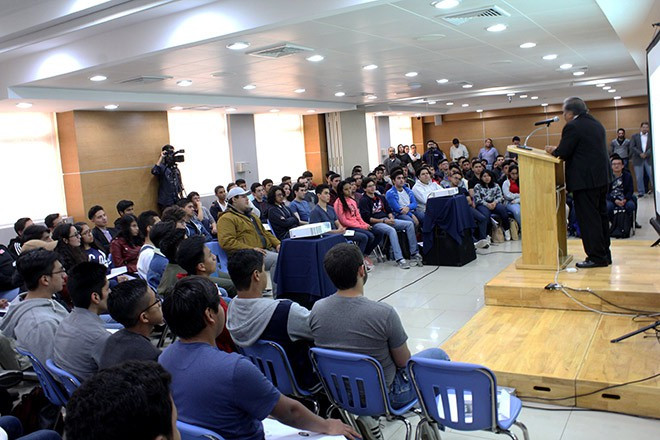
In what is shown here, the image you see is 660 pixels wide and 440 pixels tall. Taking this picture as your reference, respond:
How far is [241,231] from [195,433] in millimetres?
4195

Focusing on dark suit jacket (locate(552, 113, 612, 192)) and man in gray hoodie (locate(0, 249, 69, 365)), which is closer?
man in gray hoodie (locate(0, 249, 69, 365))

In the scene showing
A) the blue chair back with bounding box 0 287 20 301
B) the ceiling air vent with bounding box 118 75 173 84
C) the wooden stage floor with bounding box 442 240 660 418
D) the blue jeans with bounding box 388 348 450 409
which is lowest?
the wooden stage floor with bounding box 442 240 660 418

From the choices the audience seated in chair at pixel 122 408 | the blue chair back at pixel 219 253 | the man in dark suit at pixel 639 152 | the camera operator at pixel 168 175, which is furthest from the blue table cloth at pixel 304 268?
the man in dark suit at pixel 639 152

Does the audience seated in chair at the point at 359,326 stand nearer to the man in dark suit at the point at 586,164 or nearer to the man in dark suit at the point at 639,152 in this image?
the man in dark suit at the point at 586,164

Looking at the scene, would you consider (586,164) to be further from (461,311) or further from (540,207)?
(461,311)

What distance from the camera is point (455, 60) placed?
7.95 m

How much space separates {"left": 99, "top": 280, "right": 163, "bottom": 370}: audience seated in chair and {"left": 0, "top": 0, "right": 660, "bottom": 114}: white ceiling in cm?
276

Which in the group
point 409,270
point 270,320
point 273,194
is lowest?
point 409,270

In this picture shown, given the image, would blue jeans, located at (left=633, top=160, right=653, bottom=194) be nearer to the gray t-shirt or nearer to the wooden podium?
the wooden podium

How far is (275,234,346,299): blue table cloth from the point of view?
528 centimetres

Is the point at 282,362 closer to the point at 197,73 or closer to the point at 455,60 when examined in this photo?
the point at 197,73

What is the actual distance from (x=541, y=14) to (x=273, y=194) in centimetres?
363

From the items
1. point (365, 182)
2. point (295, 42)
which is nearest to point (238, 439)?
point (295, 42)

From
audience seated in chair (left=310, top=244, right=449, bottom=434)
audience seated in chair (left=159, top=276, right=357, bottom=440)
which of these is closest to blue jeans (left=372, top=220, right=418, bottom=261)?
audience seated in chair (left=310, top=244, right=449, bottom=434)
